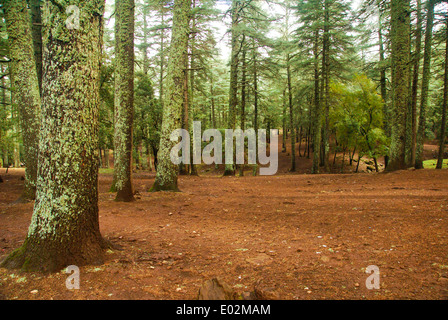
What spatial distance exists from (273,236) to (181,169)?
13412 mm

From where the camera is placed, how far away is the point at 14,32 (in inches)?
284

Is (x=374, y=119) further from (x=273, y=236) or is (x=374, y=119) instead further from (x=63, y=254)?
(x=63, y=254)

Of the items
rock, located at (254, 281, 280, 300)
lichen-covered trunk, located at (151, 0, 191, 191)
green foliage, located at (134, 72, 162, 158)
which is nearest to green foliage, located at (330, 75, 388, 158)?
green foliage, located at (134, 72, 162, 158)

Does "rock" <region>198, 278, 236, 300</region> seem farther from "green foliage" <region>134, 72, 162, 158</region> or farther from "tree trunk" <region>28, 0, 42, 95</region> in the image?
"green foliage" <region>134, 72, 162, 158</region>

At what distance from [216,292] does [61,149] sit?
2.45 meters

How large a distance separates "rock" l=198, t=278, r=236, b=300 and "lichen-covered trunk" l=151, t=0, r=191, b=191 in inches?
252

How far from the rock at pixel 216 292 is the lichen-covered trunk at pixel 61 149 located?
1695 millimetres

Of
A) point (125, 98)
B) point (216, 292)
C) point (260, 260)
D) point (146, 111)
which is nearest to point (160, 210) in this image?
point (125, 98)

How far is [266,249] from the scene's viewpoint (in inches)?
149

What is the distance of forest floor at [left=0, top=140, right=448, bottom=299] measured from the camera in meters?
2.55

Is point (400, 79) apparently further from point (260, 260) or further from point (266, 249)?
point (260, 260)

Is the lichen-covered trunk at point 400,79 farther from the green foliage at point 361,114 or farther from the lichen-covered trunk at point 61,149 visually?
the lichen-covered trunk at point 61,149

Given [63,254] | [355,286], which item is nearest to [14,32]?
[63,254]
